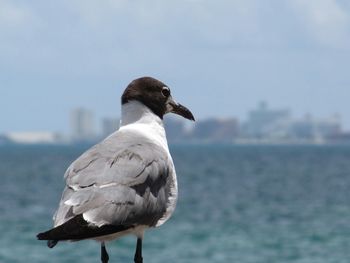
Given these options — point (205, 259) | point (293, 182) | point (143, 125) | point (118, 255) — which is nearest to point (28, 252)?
point (118, 255)

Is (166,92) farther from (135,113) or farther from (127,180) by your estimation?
(127,180)

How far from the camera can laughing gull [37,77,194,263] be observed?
6617 millimetres

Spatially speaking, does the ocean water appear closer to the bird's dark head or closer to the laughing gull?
the bird's dark head

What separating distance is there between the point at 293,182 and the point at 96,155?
203 ft

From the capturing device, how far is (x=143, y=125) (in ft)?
24.9

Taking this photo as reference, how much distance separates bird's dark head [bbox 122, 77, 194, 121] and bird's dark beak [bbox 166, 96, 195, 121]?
24 millimetres

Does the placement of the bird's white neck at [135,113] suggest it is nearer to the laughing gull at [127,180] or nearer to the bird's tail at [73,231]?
the laughing gull at [127,180]

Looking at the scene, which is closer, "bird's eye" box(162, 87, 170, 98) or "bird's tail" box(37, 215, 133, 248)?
"bird's tail" box(37, 215, 133, 248)

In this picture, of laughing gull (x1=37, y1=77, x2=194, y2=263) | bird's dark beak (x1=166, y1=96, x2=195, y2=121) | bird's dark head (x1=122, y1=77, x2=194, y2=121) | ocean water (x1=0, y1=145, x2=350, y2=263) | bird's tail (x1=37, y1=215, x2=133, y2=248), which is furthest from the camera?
ocean water (x1=0, y1=145, x2=350, y2=263)

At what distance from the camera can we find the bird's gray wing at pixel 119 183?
6707 mm

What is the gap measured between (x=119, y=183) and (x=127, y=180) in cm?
8

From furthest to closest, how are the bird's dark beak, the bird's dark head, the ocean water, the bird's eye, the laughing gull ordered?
the ocean water < the bird's dark beak < the bird's eye < the bird's dark head < the laughing gull

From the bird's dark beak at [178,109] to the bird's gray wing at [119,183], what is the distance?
0.47 metres

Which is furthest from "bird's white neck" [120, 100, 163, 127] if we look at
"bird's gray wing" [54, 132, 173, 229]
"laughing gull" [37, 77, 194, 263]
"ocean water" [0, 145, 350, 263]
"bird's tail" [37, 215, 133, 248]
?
"ocean water" [0, 145, 350, 263]
